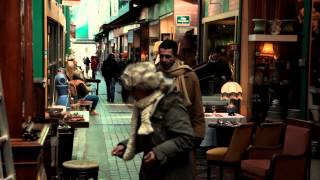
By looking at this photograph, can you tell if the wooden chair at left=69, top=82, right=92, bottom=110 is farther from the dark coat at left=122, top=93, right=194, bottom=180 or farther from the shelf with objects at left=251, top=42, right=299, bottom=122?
the dark coat at left=122, top=93, right=194, bottom=180

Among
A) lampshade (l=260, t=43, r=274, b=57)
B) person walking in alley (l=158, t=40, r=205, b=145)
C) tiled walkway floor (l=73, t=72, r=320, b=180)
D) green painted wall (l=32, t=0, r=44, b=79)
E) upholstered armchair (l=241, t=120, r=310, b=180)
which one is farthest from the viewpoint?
lampshade (l=260, t=43, r=274, b=57)

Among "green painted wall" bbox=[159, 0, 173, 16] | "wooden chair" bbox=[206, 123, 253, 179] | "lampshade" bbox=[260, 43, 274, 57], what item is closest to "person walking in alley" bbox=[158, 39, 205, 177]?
"wooden chair" bbox=[206, 123, 253, 179]

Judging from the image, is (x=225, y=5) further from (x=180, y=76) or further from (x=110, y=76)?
(x=110, y=76)

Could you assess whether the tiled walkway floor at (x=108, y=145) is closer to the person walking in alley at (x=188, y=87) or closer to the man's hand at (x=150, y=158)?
the person walking in alley at (x=188, y=87)

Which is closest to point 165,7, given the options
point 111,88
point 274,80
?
point 111,88

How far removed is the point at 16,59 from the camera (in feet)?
17.4

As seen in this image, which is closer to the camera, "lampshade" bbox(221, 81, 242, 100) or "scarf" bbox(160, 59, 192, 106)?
"scarf" bbox(160, 59, 192, 106)

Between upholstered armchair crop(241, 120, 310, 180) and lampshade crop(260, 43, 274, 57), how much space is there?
14.7ft

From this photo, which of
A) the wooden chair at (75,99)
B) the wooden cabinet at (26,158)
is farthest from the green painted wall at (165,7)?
the wooden cabinet at (26,158)

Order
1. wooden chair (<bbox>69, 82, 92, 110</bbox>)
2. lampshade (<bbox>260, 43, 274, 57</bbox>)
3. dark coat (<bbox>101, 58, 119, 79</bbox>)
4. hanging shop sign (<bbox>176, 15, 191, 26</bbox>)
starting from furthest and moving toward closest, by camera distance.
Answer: dark coat (<bbox>101, 58, 119, 79</bbox>)
hanging shop sign (<bbox>176, 15, 191, 26</bbox>)
wooden chair (<bbox>69, 82, 92, 110</bbox>)
lampshade (<bbox>260, 43, 274, 57</bbox>)

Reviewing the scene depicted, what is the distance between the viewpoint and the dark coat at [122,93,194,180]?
13.9 ft

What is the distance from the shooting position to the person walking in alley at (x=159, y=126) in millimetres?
4258

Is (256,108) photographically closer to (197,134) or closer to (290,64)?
(290,64)

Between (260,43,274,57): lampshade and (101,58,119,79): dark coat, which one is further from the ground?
(260,43,274,57): lampshade
